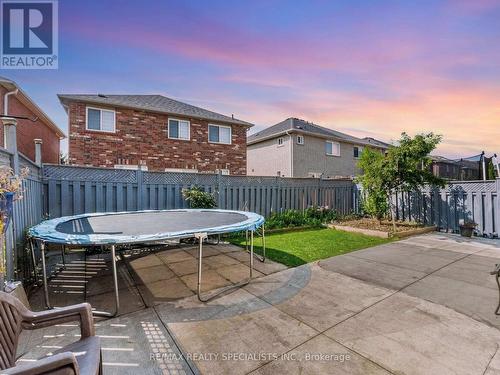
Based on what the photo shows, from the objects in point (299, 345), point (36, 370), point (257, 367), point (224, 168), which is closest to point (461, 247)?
point (299, 345)

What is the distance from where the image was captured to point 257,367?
2.01m

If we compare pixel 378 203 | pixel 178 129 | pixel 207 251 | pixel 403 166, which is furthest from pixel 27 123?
pixel 403 166

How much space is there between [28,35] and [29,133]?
7600 mm

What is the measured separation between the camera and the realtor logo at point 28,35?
579cm

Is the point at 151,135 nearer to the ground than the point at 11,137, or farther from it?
farther from it

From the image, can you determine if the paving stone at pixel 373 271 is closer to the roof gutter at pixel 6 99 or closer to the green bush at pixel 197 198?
the green bush at pixel 197 198

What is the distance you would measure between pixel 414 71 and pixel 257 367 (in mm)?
8088

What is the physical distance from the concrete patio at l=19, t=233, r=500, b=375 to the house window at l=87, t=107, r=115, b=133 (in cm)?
890

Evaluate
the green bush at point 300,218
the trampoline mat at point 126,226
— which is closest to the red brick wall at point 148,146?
the green bush at point 300,218

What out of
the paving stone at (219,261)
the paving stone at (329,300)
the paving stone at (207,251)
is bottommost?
the paving stone at (329,300)

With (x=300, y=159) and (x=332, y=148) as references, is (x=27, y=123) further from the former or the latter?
(x=332, y=148)

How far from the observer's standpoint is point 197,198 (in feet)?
22.9

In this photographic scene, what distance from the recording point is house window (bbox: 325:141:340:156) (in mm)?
18234

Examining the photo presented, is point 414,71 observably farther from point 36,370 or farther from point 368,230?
point 36,370
